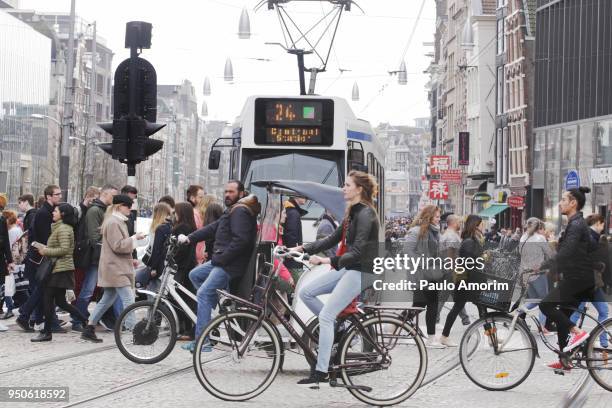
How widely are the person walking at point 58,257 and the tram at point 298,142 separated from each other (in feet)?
16.4

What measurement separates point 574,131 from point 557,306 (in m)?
40.7

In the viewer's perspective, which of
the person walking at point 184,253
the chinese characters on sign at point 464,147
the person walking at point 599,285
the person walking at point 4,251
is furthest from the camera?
the chinese characters on sign at point 464,147

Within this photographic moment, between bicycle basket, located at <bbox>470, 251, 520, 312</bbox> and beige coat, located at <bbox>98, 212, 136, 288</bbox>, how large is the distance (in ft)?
13.7

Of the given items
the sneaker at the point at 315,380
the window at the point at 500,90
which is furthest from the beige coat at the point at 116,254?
the window at the point at 500,90

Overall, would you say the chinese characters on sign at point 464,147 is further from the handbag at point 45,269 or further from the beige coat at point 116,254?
the beige coat at point 116,254


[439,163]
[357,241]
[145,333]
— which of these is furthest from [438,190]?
[357,241]

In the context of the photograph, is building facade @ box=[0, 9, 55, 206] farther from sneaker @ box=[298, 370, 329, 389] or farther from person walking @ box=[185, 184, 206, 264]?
sneaker @ box=[298, 370, 329, 389]

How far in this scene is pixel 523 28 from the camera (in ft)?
217

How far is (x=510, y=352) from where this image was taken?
11.9 meters

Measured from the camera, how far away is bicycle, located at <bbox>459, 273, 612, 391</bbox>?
11820 mm

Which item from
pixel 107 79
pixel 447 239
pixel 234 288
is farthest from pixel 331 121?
pixel 107 79

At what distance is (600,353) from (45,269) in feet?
22.7

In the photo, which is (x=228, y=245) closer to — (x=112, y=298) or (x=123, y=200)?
(x=123, y=200)

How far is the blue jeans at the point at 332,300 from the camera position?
35.0 feet
